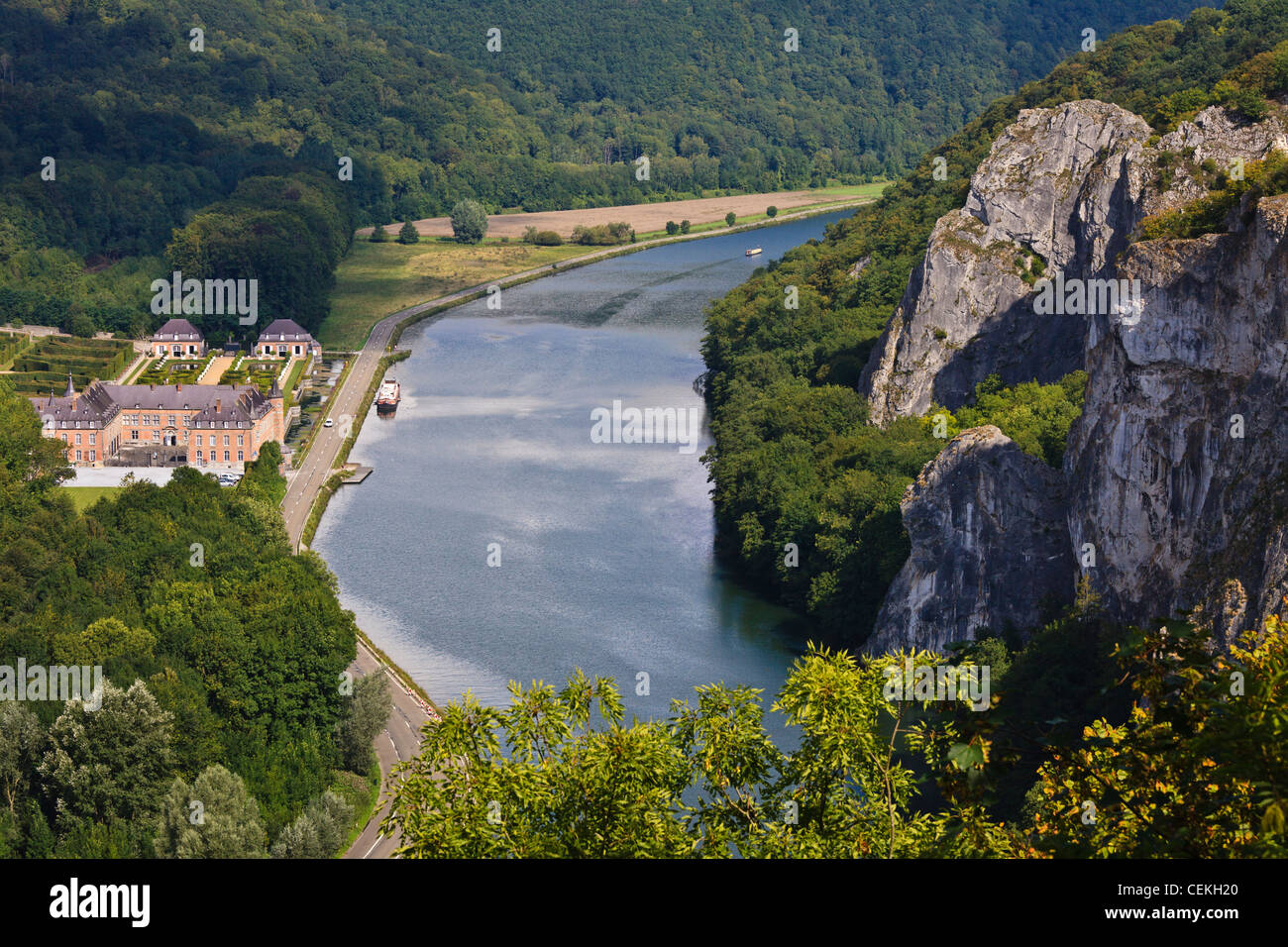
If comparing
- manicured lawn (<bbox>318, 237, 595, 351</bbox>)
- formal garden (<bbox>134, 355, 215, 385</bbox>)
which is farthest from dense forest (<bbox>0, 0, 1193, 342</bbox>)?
formal garden (<bbox>134, 355, 215, 385</bbox>)

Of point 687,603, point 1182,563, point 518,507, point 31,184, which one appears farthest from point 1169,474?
point 31,184

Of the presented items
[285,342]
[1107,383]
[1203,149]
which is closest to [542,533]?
[1107,383]

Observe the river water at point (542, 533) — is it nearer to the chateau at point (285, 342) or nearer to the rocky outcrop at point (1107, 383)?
the chateau at point (285, 342)

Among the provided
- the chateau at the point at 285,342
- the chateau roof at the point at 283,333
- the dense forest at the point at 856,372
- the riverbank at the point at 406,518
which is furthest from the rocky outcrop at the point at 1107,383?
the chateau roof at the point at 283,333

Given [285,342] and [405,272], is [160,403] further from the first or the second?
[405,272]

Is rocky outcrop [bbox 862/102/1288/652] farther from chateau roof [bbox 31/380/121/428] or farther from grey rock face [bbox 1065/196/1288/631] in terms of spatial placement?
chateau roof [bbox 31/380/121/428]

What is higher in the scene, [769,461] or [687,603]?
[769,461]
